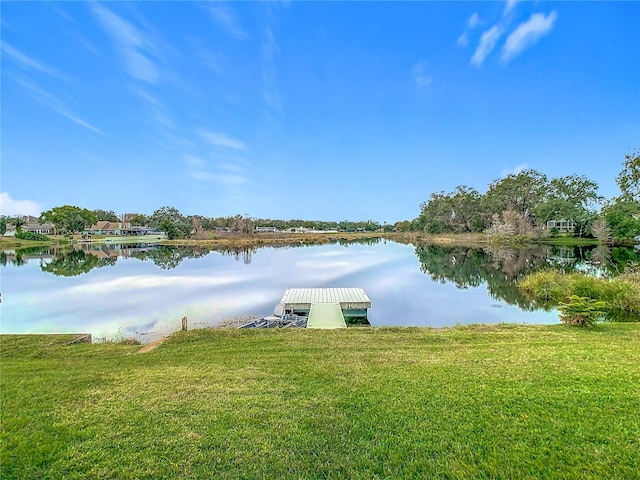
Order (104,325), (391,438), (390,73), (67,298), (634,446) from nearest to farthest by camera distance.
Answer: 1. (634,446)
2. (391,438)
3. (104,325)
4. (67,298)
5. (390,73)

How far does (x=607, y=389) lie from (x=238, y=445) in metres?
3.63

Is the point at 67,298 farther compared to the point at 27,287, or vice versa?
the point at 27,287

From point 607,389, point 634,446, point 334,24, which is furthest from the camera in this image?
point 334,24

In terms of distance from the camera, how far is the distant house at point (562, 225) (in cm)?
4450

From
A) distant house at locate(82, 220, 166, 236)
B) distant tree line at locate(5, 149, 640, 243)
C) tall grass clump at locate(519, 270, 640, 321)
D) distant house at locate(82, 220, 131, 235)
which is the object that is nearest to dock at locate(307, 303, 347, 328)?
→ tall grass clump at locate(519, 270, 640, 321)

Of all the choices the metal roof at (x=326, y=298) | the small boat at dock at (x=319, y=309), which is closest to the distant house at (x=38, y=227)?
the metal roof at (x=326, y=298)

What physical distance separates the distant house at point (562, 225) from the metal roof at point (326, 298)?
1767 inches

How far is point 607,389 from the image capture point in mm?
3350

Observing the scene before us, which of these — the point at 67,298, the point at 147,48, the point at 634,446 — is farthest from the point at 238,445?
the point at 147,48

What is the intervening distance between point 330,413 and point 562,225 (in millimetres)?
55390

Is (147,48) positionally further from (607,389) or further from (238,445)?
(607,389)

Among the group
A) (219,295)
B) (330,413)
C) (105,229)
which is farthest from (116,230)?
(330,413)

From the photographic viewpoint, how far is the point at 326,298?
1072 centimetres

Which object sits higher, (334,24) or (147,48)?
(334,24)
